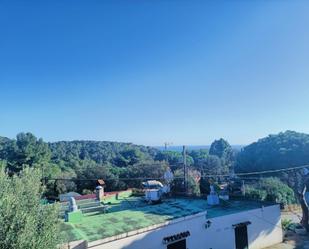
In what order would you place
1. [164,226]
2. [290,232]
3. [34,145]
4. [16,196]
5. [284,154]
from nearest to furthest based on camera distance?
[16,196], [164,226], [290,232], [34,145], [284,154]

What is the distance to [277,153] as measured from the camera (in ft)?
184

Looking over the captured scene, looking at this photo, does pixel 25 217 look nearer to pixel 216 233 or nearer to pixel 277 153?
pixel 216 233

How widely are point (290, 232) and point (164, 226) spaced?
12.5 metres

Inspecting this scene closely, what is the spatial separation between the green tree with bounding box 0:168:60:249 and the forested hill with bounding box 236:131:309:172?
50.1 metres

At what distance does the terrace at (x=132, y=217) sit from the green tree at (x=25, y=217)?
1.73 meters

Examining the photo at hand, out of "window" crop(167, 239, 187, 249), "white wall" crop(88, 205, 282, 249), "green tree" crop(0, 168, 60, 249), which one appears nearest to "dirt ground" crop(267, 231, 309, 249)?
"white wall" crop(88, 205, 282, 249)

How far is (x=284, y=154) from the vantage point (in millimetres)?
54656

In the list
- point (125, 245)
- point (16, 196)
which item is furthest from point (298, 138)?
point (16, 196)

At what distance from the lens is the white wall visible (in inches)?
512

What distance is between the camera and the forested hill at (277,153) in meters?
53.3

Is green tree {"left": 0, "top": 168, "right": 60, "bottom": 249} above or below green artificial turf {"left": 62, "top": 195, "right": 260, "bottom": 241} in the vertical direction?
above

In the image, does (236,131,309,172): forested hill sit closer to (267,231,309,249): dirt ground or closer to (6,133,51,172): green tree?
(267,231,309,249): dirt ground

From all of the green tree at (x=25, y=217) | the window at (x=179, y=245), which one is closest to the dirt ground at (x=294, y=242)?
A: the window at (x=179, y=245)

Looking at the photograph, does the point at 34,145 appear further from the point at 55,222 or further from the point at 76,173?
the point at 55,222
